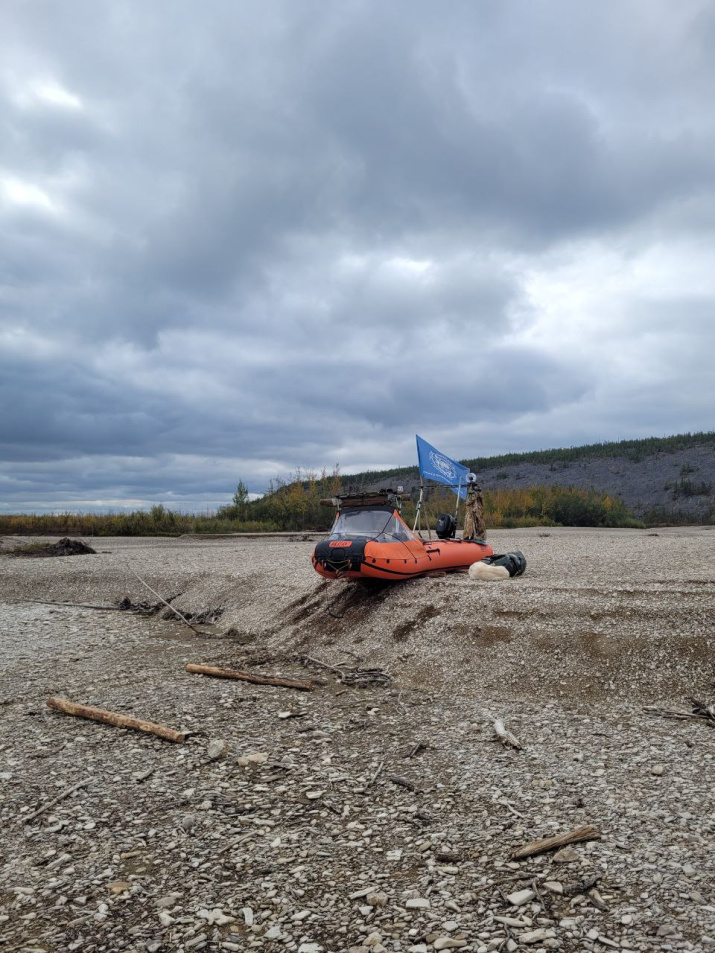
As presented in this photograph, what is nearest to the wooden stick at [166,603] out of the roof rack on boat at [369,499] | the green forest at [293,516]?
the roof rack on boat at [369,499]

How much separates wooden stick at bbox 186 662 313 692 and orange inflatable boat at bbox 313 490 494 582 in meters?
2.56

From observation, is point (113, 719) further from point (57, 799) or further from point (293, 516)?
point (293, 516)

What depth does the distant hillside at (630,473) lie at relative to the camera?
52.9m

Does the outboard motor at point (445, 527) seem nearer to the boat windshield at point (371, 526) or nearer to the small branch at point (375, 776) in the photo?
the boat windshield at point (371, 526)

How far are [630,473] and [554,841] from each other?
63063 millimetres

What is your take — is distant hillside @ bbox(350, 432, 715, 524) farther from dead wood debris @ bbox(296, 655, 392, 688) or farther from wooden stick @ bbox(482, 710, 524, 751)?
wooden stick @ bbox(482, 710, 524, 751)

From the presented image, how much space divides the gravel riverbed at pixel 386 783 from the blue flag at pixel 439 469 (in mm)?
2606

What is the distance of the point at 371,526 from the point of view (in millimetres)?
12258

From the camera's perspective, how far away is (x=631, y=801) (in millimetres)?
5500

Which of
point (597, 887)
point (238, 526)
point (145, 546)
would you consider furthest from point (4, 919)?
point (238, 526)

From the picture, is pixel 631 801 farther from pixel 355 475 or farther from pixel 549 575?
pixel 355 475

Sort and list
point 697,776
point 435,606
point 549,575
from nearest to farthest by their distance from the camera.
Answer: point 697,776 → point 435,606 → point 549,575

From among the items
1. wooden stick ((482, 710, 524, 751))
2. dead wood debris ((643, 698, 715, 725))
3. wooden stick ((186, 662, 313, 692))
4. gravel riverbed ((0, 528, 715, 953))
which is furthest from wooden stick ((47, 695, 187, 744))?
dead wood debris ((643, 698, 715, 725))

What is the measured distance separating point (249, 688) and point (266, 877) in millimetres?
4363
